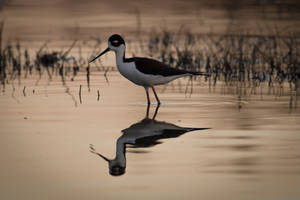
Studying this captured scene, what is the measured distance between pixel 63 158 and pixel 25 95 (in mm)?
4583

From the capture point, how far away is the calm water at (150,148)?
588cm

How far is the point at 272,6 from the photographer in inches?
1107

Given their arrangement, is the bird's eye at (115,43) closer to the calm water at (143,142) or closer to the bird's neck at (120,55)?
the bird's neck at (120,55)

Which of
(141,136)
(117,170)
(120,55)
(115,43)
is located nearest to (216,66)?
(115,43)

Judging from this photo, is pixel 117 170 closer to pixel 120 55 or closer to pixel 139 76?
pixel 139 76

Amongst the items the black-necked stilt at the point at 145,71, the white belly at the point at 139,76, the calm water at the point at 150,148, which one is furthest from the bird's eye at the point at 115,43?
the calm water at the point at 150,148

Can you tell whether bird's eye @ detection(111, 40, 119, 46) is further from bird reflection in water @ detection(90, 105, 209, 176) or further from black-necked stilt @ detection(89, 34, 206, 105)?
bird reflection in water @ detection(90, 105, 209, 176)

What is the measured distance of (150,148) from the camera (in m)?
7.39

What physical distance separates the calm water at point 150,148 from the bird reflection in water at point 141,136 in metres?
0.04

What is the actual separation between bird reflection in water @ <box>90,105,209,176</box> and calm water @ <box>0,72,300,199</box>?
1.6 inches

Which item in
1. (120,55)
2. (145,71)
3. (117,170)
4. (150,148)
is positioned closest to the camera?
(117,170)

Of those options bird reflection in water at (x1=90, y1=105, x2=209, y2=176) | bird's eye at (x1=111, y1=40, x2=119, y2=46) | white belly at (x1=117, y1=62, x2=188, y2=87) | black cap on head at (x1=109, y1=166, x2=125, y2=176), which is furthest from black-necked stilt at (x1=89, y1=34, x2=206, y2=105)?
black cap on head at (x1=109, y1=166, x2=125, y2=176)

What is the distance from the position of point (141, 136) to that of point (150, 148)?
679 mm

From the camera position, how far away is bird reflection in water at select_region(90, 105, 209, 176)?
22.0ft
